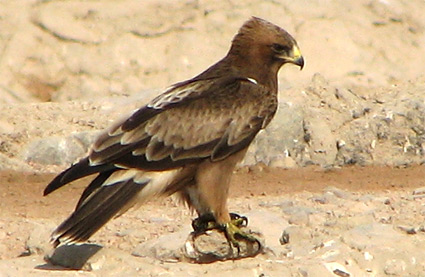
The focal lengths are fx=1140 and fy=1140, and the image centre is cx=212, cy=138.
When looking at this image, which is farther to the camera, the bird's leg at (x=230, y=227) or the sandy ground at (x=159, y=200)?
the sandy ground at (x=159, y=200)

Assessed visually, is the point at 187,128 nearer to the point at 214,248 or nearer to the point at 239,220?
the point at 239,220

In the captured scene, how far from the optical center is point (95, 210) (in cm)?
760

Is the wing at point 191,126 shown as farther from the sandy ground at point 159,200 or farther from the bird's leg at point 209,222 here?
the sandy ground at point 159,200

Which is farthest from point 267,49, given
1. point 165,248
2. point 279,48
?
point 165,248

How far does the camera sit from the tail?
7.49m

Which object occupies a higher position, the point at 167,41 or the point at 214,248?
the point at 214,248

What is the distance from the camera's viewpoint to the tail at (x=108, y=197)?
749cm

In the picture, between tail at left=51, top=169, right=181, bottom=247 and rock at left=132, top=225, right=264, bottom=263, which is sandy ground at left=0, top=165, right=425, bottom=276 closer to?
rock at left=132, top=225, right=264, bottom=263

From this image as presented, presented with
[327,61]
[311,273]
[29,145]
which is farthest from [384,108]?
[311,273]

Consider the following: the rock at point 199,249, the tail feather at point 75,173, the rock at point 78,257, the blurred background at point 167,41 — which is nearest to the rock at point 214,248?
the rock at point 199,249

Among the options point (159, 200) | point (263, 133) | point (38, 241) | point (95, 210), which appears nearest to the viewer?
point (95, 210)

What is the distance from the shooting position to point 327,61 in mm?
13695

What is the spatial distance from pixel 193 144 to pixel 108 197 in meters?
0.87

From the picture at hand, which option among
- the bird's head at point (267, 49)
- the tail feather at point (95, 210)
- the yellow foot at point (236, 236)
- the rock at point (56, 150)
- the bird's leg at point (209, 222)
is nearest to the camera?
the tail feather at point (95, 210)
